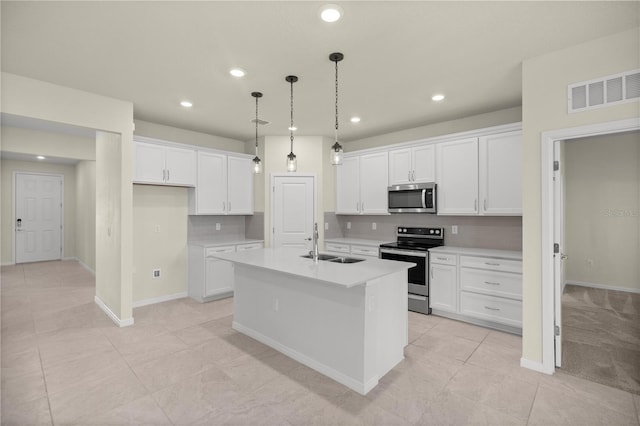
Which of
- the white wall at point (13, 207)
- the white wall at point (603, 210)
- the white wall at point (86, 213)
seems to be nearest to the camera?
the white wall at point (603, 210)

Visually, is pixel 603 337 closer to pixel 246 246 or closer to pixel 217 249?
pixel 246 246

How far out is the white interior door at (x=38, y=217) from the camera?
25.4ft

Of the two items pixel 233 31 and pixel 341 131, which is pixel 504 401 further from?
pixel 341 131

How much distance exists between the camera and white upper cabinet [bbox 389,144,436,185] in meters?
4.51

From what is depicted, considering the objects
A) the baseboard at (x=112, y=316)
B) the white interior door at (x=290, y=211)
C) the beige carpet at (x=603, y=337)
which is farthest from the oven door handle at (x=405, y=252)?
the baseboard at (x=112, y=316)

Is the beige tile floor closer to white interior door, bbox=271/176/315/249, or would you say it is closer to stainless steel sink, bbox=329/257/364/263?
stainless steel sink, bbox=329/257/364/263

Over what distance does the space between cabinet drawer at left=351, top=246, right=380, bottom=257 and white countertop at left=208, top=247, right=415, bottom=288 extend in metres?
1.65

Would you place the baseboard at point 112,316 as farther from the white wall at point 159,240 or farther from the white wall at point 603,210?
the white wall at point 603,210

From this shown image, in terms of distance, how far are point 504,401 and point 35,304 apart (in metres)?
6.02

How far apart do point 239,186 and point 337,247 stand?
6.55 feet

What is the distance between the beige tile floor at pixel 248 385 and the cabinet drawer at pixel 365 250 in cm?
130

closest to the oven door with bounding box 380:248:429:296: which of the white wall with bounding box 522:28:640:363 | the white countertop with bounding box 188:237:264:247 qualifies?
the white wall with bounding box 522:28:640:363

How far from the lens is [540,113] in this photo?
273 cm

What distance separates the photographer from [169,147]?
4.59 m
